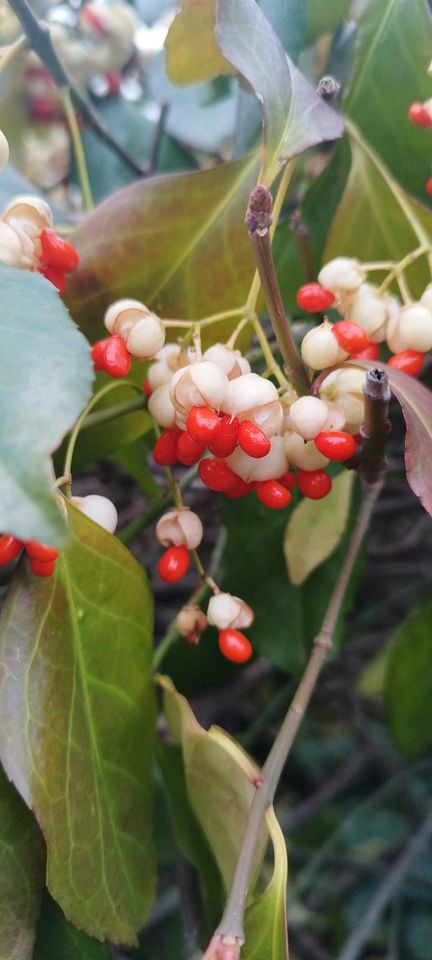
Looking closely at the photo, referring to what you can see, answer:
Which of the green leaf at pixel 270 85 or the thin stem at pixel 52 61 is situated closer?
the green leaf at pixel 270 85

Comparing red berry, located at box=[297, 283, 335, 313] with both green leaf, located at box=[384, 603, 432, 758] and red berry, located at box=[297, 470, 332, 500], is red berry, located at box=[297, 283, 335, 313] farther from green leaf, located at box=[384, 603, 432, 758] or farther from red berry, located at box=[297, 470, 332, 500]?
green leaf, located at box=[384, 603, 432, 758]

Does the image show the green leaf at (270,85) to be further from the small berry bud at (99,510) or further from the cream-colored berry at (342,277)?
the small berry bud at (99,510)

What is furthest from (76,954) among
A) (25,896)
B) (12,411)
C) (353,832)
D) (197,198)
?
(353,832)

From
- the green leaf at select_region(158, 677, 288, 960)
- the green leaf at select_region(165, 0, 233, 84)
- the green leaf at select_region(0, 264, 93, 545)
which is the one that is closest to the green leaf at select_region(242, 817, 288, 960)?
the green leaf at select_region(158, 677, 288, 960)

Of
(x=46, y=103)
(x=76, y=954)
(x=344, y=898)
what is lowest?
(x=344, y=898)

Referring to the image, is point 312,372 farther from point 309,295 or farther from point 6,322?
point 6,322

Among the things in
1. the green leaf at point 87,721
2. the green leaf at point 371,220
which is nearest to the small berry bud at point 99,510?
the green leaf at point 87,721
